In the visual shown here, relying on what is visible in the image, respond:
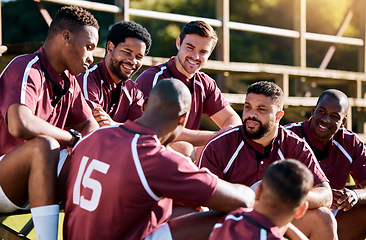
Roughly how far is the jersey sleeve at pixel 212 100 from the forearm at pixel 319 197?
4.40 ft

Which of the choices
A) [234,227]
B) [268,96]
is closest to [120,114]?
[268,96]

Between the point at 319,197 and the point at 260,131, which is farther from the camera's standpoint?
the point at 260,131

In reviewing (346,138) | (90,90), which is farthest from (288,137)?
(90,90)

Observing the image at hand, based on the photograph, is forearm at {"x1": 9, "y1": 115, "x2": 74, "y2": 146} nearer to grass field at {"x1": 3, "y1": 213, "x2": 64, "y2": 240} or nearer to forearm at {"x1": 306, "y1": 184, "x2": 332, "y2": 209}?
grass field at {"x1": 3, "y1": 213, "x2": 64, "y2": 240}

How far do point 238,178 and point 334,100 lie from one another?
1.04 meters

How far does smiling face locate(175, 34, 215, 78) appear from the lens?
383cm

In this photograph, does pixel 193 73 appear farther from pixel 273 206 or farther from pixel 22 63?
pixel 273 206

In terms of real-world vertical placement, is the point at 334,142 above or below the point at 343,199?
above

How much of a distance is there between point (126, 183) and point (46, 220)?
0.48 metres

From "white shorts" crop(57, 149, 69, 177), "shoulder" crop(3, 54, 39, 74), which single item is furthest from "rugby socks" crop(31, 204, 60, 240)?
"shoulder" crop(3, 54, 39, 74)

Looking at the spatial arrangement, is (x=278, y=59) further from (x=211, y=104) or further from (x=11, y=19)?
(x=211, y=104)

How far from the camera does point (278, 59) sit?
607 inches

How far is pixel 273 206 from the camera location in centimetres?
195

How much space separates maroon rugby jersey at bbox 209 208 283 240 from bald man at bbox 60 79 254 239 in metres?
0.17
